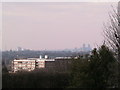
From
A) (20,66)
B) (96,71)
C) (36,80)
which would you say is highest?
(20,66)

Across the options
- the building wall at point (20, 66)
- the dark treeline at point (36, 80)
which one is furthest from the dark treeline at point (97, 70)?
the building wall at point (20, 66)

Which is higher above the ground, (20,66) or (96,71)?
(20,66)

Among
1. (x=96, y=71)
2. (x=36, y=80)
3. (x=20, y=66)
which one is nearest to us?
(x=96, y=71)

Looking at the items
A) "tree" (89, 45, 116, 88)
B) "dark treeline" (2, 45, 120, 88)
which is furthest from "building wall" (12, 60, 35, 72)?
"tree" (89, 45, 116, 88)

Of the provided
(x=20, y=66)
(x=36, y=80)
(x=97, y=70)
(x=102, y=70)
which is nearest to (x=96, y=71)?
(x=97, y=70)

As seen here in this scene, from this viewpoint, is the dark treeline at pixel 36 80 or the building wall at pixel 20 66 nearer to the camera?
the dark treeline at pixel 36 80

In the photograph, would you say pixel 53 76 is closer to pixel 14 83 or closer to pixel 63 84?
pixel 63 84

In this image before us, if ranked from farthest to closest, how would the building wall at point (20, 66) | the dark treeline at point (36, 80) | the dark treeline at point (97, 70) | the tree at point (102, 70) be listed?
the building wall at point (20, 66) → the dark treeline at point (36, 80) → the tree at point (102, 70) → the dark treeline at point (97, 70)

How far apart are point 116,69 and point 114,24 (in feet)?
7.26

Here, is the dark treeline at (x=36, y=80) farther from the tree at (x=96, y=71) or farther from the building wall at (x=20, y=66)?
the tree at (x=96, y=71)

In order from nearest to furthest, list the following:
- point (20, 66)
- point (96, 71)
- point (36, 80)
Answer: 1. point (96, 71)
2. point (36, 80)
3. point (20, 66)

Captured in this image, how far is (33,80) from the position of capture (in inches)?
523

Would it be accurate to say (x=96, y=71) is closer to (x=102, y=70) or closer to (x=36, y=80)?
(x=102, y=70)

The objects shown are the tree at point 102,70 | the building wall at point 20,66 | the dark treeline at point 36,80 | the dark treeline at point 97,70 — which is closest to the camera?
the dark treeline at point 97,70
